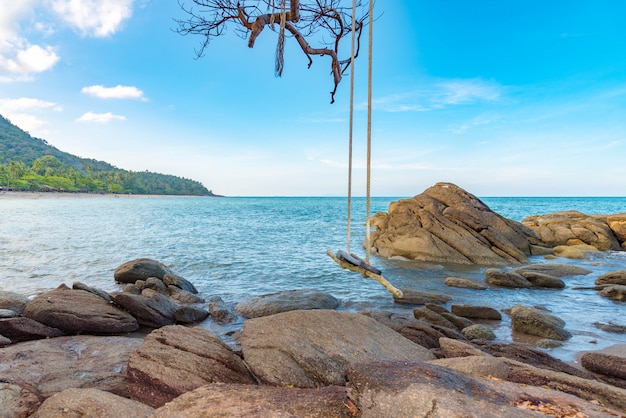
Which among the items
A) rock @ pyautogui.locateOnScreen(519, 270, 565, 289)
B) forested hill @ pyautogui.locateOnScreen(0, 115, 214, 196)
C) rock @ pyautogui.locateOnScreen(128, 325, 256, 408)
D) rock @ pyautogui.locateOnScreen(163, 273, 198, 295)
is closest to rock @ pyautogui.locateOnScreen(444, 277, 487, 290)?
rock @ pyautogui.locateOnScreen(519, 270, 565, 289)

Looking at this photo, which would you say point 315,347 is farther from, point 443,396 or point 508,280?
point 508,280

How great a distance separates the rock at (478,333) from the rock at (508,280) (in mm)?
5334

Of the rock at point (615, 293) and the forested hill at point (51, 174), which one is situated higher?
the forested hill at point (51, 174)

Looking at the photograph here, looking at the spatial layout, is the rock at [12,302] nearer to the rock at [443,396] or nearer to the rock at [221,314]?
the rock at [221,314]

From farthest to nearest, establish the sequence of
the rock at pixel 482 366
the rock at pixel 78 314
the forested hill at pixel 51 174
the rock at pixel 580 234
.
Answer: the forested hill at pixel 51 174
the rock at pixel 580 234
the rock at pixel 78 314
the rock at pixel 482 366

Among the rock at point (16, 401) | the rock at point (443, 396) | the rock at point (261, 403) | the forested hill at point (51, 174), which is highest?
the forested hill at point (51, 174)

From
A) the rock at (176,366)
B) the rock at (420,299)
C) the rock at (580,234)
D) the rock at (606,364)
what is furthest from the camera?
the rock at (580,234)

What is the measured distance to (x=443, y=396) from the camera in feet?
9.12

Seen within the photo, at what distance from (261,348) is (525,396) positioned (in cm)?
351

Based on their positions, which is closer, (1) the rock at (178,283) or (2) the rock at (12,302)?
(2) the rock at (12,302)

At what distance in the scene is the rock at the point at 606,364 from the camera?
5.52 metres

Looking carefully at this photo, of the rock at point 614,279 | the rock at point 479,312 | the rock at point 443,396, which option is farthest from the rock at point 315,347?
the rock at point 614,279

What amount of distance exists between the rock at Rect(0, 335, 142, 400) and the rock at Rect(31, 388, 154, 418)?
2.41ft

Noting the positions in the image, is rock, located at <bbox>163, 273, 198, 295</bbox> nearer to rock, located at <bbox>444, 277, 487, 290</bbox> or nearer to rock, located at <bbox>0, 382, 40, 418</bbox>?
rock, located at <bbox>0, 382, 40, 418</bbox>
